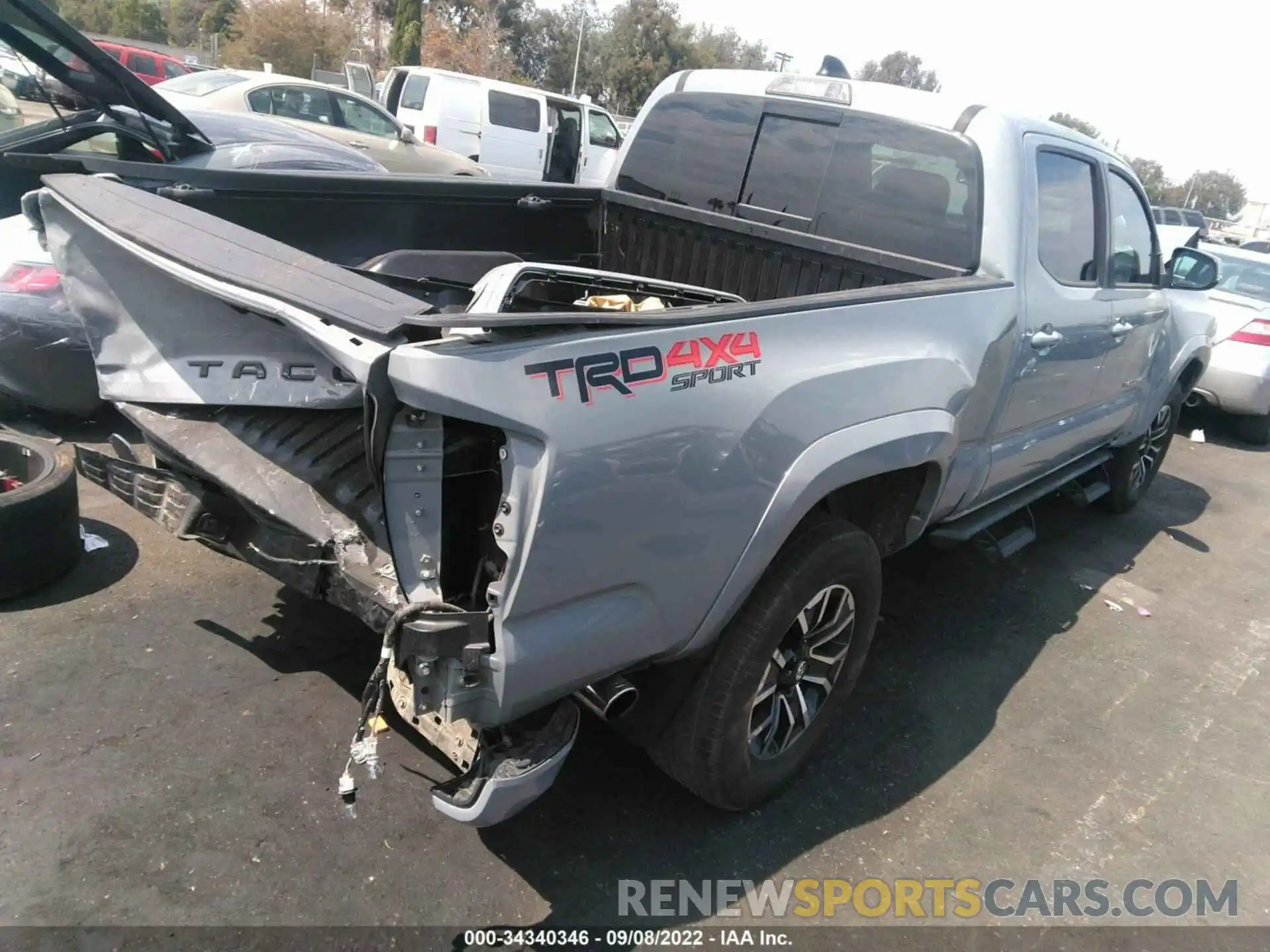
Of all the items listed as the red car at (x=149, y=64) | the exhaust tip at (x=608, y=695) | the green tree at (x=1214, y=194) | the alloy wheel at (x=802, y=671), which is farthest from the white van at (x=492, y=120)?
the green tree at (x=1214, y=194)

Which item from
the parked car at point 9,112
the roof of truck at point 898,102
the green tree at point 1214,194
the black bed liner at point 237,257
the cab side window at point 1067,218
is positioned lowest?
the green tree at point 1214,194

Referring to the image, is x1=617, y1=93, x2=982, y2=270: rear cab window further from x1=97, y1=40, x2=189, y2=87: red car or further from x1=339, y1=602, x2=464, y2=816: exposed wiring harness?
x1=97, y1=40, x2=189, y2=87: red car

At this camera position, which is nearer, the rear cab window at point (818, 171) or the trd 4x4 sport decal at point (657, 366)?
the trd 4x4 sport decal at point (657, 366)

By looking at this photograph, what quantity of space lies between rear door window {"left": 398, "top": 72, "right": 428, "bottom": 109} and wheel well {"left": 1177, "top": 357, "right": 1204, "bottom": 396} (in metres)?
11.9

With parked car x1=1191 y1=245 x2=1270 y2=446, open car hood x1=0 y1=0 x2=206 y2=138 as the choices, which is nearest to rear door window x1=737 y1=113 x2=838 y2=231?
open car hood x1=0 y1=0 x2=206 y2=138

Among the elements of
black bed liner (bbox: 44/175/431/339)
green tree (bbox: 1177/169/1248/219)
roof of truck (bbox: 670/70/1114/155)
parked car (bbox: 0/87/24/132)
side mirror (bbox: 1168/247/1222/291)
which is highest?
roof of truck (bbox: 670/70/1114/155)

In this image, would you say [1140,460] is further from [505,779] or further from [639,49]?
[639,49]

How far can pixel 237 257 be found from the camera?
7.42 feet

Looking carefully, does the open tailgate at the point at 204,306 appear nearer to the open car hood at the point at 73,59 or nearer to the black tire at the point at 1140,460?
the open car hood at the point at 73,59

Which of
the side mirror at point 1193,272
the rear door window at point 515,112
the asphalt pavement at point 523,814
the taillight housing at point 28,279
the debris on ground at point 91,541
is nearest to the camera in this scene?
the asphalt pavement at point 523,814

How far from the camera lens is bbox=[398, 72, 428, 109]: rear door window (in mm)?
14242

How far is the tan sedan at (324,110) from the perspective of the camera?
33.9 feet

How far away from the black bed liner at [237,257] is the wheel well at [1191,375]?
18.8 ft

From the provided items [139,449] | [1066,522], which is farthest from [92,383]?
[1066,522]
